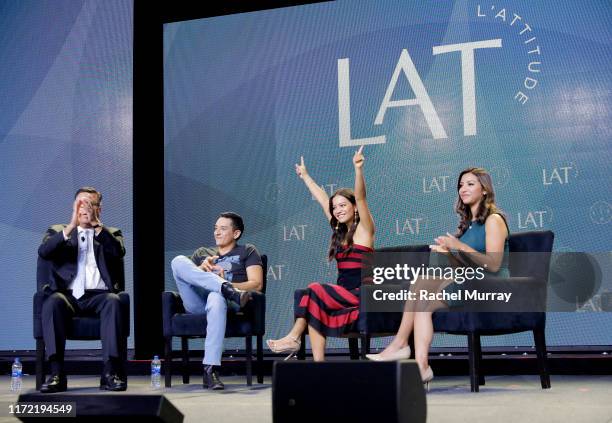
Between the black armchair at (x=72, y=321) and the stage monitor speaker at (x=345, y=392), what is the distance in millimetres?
2957

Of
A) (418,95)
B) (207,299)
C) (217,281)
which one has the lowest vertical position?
(207,299)

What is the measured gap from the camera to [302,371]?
1.80 meters

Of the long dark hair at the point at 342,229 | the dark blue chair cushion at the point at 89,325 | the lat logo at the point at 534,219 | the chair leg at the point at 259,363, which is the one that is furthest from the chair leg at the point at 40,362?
the lat logo at the point at 534,219

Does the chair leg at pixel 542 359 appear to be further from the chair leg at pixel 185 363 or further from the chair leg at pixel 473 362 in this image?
the chair leg at pixel 185 363

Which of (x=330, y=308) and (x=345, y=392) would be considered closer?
(x=345, y=392)

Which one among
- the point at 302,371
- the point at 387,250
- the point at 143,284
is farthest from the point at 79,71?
the point at 302,371

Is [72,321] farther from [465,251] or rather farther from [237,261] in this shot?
[465,251]

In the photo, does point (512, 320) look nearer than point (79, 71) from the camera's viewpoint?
Yes

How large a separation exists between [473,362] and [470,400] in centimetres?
49

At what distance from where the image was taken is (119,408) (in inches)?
62.4

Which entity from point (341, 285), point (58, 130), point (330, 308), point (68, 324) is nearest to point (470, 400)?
point (330, 308)

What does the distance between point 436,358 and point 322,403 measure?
3.58 meters

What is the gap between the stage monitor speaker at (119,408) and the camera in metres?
1.58

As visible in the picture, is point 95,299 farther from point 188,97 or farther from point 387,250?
point 188,97
